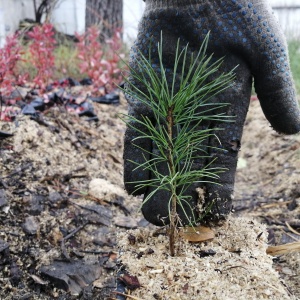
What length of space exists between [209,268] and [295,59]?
4154mm

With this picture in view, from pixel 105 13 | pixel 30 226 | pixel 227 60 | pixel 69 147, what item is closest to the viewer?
pixel 227 60

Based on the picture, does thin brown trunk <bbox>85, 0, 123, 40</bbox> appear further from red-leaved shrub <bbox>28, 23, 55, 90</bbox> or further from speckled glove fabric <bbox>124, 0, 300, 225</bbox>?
speckled glove fabric <bbox>124, 0, 300, 225</bbox>

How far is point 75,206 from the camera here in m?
1.99

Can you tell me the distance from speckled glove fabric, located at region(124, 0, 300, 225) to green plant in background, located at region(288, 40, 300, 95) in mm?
3139

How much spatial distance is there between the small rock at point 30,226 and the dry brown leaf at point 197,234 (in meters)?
0.71

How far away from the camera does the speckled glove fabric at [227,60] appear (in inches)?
→ 47.1

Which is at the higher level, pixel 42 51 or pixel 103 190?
pixel 42 51

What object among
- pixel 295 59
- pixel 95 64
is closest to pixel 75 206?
pixel 95 64

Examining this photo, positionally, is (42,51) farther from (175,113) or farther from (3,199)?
(175,113)

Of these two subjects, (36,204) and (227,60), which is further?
(36,204)

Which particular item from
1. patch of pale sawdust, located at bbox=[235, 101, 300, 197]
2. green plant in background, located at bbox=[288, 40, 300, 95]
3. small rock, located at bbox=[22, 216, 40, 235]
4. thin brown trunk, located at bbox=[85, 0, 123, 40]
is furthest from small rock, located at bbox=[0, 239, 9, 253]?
thin brown trunk, located at bbox=[85, 0, 123, 40]

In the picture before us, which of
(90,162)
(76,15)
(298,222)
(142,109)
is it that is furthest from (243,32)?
(76,15)

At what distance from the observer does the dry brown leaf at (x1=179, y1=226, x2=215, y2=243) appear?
4.19 ft

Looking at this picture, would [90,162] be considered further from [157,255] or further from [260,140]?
[260,140]
